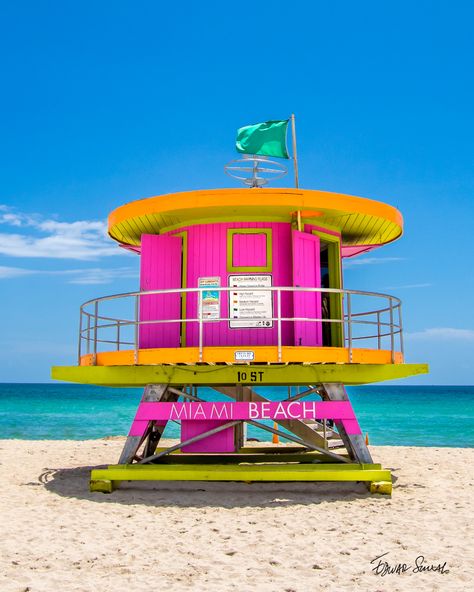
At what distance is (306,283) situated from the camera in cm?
1316

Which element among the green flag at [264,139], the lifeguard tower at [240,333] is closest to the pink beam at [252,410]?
the lifeguard tower at [240,333]

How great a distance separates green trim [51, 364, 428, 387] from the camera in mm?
12078

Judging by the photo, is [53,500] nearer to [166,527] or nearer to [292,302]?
[166,527]

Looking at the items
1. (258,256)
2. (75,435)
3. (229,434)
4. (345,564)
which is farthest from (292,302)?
(75,435)

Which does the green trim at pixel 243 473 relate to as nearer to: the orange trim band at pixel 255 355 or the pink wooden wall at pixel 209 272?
the orange trim band at pixel 255 355

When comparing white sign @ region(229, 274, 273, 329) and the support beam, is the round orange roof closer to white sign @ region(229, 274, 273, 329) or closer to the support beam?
white sign @ region(229, 274, 273, 329)

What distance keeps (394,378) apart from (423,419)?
59.9m

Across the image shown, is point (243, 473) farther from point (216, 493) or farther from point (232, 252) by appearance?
point (232, 252)

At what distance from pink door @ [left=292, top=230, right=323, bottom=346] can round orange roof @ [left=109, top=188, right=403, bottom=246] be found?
63 cm

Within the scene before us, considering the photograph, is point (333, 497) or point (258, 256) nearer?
point (333, 497)

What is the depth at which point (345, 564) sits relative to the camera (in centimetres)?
799
